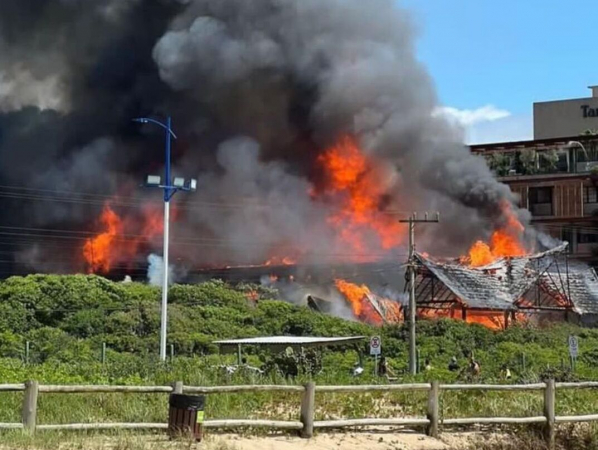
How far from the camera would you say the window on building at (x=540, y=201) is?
224 ft

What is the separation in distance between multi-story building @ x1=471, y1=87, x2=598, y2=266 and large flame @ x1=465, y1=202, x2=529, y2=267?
534 centimetres

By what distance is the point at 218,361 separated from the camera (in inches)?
1187

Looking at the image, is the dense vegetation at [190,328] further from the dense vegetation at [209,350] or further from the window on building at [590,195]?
the window on building at [590,195]

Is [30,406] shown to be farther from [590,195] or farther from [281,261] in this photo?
[590,195]

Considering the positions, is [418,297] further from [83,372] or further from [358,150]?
[83,372]

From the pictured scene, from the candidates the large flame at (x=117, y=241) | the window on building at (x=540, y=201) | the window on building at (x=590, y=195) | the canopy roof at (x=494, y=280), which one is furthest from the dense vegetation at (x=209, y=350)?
the window on building at (x=540, y=201)

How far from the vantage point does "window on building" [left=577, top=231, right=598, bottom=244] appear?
67.1 metres

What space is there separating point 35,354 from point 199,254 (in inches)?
1138

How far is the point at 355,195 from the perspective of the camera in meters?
63.3

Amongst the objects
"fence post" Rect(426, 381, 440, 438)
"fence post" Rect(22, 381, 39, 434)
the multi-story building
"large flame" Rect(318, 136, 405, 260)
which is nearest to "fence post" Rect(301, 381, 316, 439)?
"fence post" Rect(426, 381, 440, 438)

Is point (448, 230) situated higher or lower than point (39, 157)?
lower

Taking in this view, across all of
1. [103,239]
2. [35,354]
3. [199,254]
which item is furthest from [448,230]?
[35,354]

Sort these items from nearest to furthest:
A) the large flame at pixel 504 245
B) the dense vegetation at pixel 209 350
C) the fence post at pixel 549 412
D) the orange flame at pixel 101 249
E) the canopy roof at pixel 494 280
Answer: the dense vegetation at pixel 209 350
the fence post at pixel 549 412
the canopy roof at pixel 494 280
the large flame at pixel 504 245
the orange flame at pixel 101 249

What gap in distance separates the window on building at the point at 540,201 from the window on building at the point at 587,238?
108 inches
